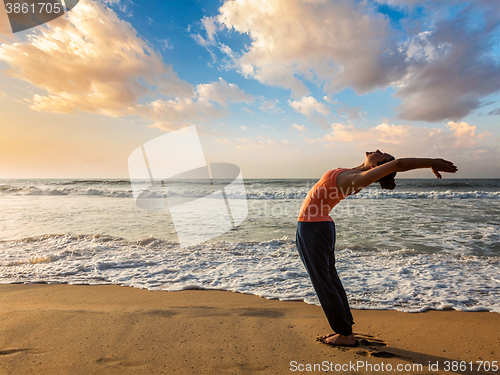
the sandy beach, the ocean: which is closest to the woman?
the sandy beach

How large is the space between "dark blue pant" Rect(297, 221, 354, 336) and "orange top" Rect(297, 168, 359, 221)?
65mm

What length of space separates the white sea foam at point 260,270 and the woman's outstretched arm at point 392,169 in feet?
7.11

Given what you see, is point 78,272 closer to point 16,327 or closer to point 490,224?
point 16,327

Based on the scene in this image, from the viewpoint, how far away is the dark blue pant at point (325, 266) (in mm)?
2080

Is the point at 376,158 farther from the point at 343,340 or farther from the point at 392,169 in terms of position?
the point at 343,340

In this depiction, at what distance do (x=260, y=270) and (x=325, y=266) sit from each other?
2774mm

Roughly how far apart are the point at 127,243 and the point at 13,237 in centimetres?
343

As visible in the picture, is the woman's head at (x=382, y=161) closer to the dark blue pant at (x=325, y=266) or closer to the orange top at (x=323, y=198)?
the orange top at (x=323, y=198)

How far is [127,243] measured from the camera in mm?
6660

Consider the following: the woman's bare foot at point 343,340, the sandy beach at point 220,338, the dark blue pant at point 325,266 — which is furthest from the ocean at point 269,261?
the dark blue pant at point 325,266

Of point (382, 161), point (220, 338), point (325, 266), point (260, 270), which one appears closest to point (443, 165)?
point (382, 161)

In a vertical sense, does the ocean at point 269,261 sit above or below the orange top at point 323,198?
below

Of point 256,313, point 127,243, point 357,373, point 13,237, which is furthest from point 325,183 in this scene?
point 13,237

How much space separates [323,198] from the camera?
2051 millimetres
